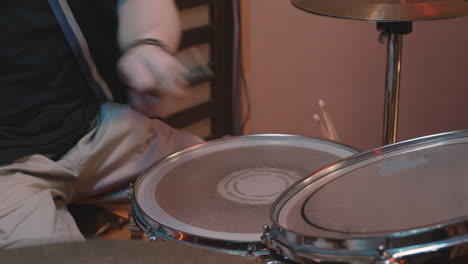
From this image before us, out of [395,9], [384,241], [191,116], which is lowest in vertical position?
[191,116]

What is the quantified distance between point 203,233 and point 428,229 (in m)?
0.31

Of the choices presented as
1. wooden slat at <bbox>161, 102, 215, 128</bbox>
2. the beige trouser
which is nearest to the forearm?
the beige trouser

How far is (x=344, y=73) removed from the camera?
1943 mm

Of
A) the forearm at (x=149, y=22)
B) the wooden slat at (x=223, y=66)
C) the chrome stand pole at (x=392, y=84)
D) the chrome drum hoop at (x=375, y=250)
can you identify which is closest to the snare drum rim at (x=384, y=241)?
the chrome drum hoop at (x=375, y=250)

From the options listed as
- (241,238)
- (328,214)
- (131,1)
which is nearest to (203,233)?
(241,238)

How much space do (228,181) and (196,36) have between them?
0.97m

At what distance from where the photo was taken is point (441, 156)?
66 centimetres

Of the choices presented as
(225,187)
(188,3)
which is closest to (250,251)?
(225,187)

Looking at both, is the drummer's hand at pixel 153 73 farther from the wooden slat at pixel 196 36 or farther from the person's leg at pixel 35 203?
the wooden slat at pixel 196 36

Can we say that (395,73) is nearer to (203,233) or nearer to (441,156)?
(441,156)

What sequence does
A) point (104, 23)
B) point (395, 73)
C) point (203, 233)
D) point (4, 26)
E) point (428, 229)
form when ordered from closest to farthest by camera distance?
point (428, 229)
point (203, 233)
point (4, 26)
point (104, 23)
point (395, 73)

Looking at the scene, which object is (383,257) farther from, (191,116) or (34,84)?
(191,116)

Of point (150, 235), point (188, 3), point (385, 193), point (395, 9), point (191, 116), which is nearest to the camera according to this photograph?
point (385, 193)

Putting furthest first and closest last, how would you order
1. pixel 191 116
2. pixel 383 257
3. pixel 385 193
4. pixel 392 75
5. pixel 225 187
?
pixel 191 116 < pixel 392 75 < pixel 225 187 < pixel 385 193 < pixel 383 257
